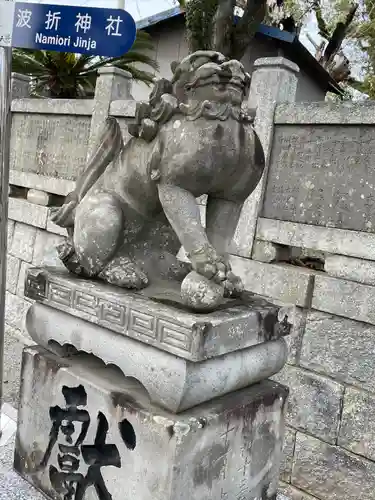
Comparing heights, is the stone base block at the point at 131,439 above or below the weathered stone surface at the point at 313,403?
above

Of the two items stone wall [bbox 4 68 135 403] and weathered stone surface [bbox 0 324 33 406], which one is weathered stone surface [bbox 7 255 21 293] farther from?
weathered stone surface [bbox 0 324 33 406]

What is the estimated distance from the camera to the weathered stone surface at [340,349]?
128 inches

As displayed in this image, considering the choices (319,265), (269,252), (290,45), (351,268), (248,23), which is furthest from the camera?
(290,45)

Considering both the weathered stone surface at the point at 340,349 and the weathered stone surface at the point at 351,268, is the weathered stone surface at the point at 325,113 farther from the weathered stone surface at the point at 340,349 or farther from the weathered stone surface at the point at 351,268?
the weathered stone surface at the point at 340,349

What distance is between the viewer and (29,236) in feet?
18.4

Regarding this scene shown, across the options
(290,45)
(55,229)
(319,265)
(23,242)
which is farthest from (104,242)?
(290,45)

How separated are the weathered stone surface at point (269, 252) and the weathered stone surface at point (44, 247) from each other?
2.31 m

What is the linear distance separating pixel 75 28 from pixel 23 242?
3.77 metres

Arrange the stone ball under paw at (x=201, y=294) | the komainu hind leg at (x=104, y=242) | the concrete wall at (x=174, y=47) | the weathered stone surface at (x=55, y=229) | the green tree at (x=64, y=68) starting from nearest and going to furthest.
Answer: the stone ball under paw at (x=201, y=294) → the komainu hind leg at (x=104, y=242) → the weathered stone surface at (x=55, y=229) → the green tree at (x=64, y=68) → the concrete wall at (x=174, y=47)

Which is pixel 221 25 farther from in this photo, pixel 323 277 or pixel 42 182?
pixel 323 277

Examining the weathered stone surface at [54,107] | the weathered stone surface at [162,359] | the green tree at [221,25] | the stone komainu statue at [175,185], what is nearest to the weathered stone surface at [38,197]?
the weathered stone surface at [54,107]

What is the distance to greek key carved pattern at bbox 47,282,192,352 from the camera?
1532mm

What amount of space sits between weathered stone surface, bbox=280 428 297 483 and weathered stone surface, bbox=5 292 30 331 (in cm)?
317

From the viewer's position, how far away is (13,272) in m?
5.80
